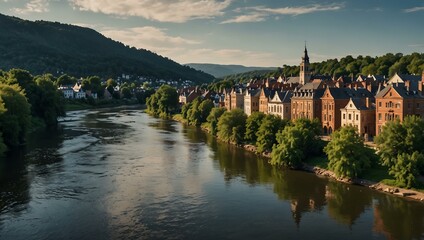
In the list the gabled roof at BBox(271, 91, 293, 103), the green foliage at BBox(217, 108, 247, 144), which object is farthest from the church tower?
the green foliage at BBox(217, 108, 247, 144)

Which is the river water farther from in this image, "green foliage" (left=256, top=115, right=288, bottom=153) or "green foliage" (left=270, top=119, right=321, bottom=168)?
"green foliage" (left=256, top=115, right=288, bottom=153)

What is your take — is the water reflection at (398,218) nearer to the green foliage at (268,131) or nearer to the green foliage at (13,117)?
the green foliage at (268,131)

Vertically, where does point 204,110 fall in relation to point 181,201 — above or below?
above

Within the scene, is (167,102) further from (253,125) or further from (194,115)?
(253,125)

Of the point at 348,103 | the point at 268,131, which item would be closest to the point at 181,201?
the point at 268,131

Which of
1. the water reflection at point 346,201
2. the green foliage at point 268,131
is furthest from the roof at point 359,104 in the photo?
the water reflection at point 346,201

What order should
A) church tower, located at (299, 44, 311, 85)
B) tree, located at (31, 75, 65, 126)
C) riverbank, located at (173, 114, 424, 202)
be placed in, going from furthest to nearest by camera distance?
church tower, located at (299, 44, 311, 85)
tree, located at (31, 75, 65, 126)
riverbank, located at (173, 114, 424, 202)

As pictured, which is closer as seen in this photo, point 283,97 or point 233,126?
point 233,126
